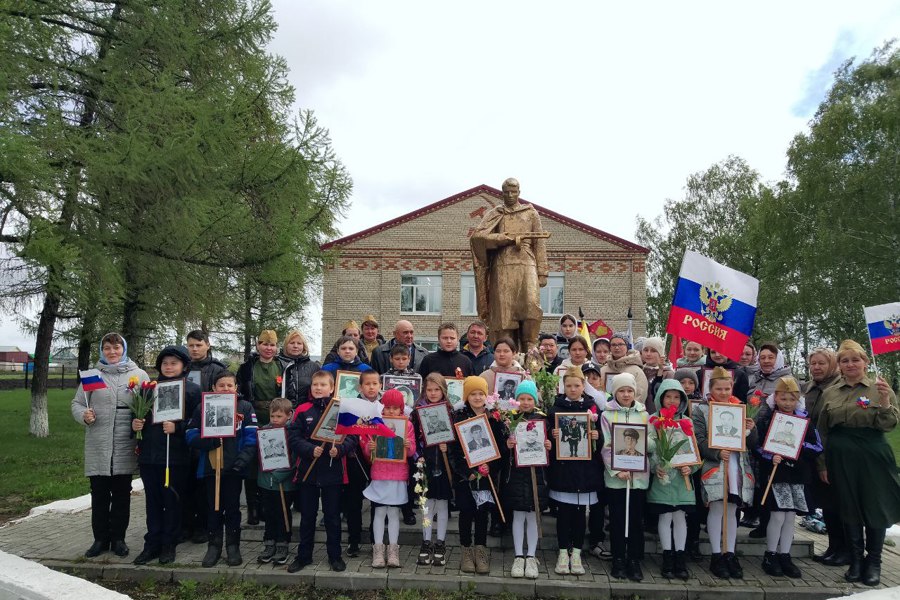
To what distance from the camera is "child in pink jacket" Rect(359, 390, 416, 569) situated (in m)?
5.31

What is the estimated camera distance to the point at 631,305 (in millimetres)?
26516

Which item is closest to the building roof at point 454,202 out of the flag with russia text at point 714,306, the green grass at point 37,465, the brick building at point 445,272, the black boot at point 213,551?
the brick building at point 445,272

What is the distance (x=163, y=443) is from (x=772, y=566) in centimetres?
560

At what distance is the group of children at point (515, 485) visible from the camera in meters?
5.16

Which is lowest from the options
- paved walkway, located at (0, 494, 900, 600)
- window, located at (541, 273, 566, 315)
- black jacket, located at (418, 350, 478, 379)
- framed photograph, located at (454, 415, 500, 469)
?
paved walkway, located at (0, 494, 900, 600)

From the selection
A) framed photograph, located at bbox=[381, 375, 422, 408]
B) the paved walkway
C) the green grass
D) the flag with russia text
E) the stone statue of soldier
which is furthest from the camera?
the green grass

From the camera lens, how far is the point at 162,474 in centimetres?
556

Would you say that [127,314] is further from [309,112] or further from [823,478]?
[823,478]

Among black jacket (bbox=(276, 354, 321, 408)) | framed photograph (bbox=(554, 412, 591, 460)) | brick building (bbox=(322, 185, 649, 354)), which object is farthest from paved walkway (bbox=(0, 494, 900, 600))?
brick building (bbox=(322, 185, 649, 354))

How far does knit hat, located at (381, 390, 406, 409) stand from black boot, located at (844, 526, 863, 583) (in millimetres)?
4163

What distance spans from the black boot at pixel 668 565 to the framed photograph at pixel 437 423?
2.10 m

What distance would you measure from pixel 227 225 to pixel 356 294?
1657 cm

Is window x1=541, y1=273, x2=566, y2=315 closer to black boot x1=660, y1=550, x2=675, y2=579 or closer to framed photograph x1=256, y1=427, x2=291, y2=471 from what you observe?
black boot x1=660, y1=550, x2=675, y2=579

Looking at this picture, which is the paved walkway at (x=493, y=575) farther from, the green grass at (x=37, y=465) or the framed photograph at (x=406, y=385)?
the green grass at (x=37, y=465)
